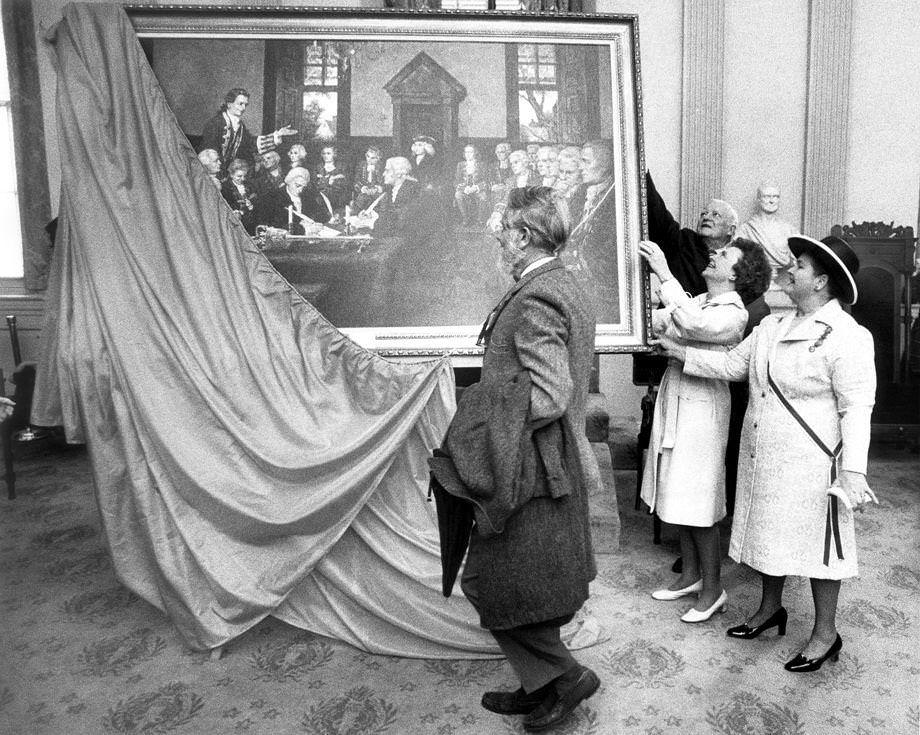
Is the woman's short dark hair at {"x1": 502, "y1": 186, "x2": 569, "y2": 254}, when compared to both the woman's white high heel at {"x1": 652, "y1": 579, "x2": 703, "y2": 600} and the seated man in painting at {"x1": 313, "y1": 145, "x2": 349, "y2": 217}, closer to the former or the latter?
the seated man in painting at {"x1": 313, "y1": 145, "x2": 349, "y2": 217}

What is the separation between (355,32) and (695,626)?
292 centimetres

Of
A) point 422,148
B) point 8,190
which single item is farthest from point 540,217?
point 8,190

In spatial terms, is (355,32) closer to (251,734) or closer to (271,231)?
(271,231)

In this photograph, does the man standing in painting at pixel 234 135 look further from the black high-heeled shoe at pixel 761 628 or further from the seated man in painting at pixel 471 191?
the black high-heeled shoe at pixel 761 628

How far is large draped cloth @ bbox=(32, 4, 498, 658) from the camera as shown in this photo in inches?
115

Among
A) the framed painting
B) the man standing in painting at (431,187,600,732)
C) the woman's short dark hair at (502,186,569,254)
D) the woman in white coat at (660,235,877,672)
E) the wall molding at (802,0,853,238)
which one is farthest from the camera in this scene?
the wall molding at (802,0,853,238)

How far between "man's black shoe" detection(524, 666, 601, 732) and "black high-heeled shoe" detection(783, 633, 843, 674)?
2.94 feet

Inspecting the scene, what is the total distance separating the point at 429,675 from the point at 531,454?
1.15 m

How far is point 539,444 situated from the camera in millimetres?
2160

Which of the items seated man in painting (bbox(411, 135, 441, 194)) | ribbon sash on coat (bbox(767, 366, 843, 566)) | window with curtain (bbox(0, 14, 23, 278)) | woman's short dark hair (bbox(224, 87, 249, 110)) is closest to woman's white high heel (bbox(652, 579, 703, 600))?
ribbon sash on coat (bbox(767, 366, 843, 566))

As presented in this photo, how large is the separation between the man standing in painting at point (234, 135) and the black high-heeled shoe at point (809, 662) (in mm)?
2900

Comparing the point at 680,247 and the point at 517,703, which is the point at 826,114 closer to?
the point at 680,247

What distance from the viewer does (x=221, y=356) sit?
3000 millimetres

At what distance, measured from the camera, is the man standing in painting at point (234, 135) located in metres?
3.12
